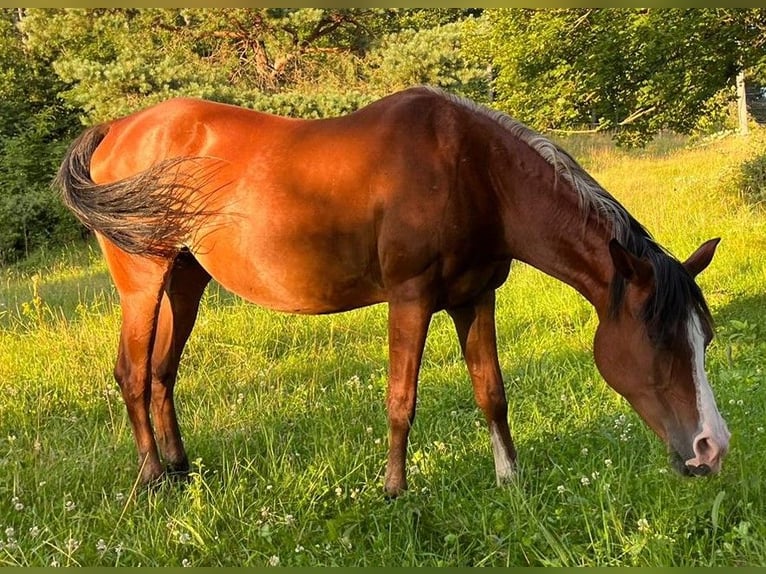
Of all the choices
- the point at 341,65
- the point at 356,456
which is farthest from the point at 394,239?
the point at 341,65

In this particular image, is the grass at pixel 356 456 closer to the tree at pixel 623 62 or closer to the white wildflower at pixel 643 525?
the white wildflower at pixel 643 525

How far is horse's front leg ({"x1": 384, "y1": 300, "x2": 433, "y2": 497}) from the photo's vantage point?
280 centimetres

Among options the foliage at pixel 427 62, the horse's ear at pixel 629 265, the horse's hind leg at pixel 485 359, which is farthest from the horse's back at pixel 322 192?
the foliage at pixel 427 62

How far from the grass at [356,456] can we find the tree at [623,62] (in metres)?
2.59

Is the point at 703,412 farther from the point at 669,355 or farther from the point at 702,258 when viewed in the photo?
the point at 702,258

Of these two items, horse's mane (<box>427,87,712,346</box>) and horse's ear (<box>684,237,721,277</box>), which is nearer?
horse's mane (<box>427,87,712,346</box>)

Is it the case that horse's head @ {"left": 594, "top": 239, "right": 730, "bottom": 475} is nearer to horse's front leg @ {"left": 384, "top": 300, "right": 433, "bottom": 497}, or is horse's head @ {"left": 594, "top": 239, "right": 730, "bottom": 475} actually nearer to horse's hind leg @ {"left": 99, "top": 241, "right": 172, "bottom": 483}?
horse's front leg @ {"left": 384, "top": 300, "right": 433, "bottom": 497}

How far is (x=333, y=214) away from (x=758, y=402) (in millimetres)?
2457

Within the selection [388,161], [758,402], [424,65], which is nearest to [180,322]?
[388,161]

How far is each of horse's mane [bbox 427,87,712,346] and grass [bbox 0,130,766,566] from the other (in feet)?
2.19

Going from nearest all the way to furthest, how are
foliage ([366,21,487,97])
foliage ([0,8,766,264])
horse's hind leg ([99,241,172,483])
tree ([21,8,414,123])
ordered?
horse's hind leg ([99,241,172,483]) → foliage ([0,8,766,264]) → tree ([21,8,414,123]) → foliage ([366,21,487,97])

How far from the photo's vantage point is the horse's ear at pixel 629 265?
2.28 metres

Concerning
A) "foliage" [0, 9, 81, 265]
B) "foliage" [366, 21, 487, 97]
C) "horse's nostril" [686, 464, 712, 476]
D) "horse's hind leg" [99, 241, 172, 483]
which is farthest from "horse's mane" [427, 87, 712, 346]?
"foliage" [0, 9, 81, 265]

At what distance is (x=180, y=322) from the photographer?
3.71m
